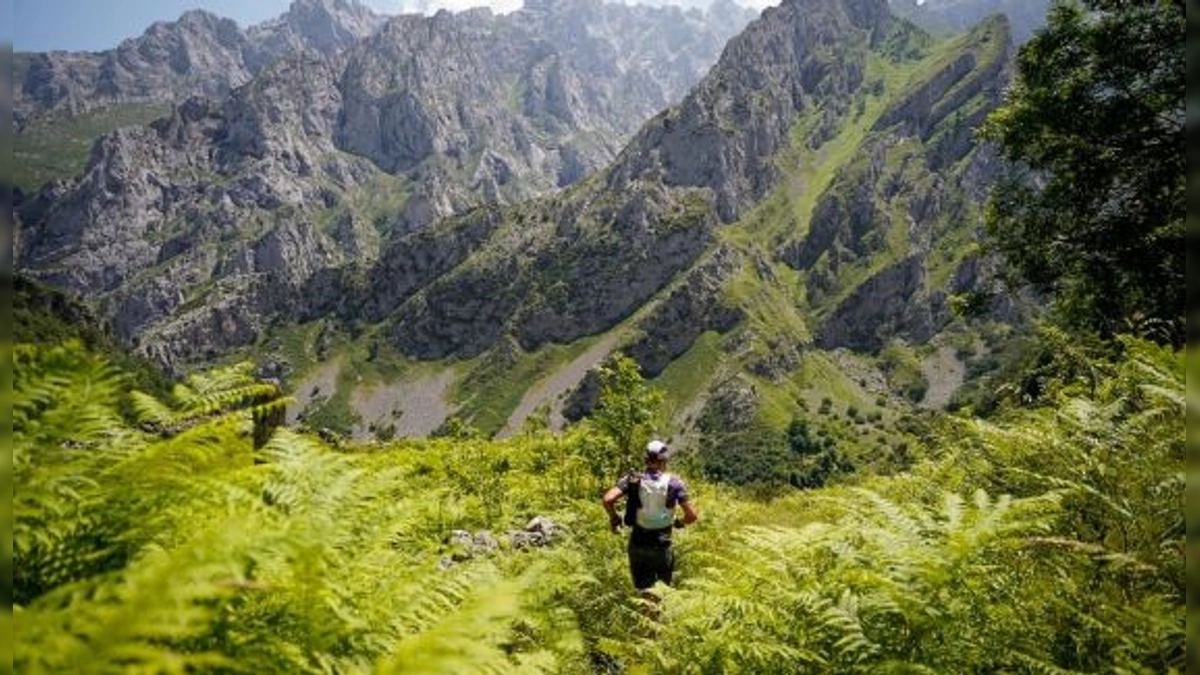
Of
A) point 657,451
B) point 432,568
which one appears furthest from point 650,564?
point 432,568

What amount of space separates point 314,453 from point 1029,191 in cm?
2249

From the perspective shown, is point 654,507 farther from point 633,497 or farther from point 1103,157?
point 1103,157

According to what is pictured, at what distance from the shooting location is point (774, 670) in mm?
5781

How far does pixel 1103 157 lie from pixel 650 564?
49.9 feet

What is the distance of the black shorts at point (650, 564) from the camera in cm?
1128

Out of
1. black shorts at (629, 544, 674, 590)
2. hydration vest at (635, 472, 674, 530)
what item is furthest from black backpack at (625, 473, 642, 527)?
black shorts at (629, 544, 674, 590)

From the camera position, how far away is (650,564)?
37.2 feet

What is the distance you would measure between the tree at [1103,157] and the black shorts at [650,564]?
11.8m

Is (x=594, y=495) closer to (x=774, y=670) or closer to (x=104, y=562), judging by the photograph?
(x=774, y=670)

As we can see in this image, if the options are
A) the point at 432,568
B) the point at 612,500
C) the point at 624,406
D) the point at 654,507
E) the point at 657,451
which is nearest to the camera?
the point at 432,568

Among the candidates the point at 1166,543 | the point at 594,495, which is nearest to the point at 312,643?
the point at 1166,543

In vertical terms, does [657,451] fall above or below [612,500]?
above

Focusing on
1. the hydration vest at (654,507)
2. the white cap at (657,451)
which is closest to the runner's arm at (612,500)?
the hydration vest at (654,507)

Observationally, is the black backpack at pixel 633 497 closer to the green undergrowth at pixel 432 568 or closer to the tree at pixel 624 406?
the green undergrowth at pixel 432 568
